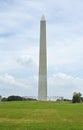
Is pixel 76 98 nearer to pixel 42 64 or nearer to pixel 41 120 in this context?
pixel 42 64

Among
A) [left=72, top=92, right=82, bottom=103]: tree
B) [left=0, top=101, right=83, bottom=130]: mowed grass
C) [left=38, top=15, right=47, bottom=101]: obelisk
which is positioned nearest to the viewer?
[left=0, top=101, right=83, bottom=130]: mowed grass

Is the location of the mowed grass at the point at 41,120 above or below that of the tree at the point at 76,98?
below

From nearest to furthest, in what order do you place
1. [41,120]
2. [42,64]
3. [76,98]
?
[41,120] < [42,64] < [76,98]

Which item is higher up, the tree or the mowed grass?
the tree

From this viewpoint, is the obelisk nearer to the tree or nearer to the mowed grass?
the tree

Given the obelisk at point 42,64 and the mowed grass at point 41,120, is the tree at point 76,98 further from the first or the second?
the mowed grass at point 41,120

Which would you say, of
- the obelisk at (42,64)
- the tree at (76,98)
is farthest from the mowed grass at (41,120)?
the tree at (76,98)

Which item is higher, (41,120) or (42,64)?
(42,64)

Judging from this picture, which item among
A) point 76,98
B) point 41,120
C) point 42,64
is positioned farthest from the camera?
point 76,98

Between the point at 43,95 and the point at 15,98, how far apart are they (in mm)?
52088

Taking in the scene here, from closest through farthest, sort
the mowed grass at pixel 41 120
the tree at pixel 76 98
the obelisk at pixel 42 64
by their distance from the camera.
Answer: the mowed grass at pixel 41 120 < the obelisk at pixel 42 64 < the tree at pixel 76 98

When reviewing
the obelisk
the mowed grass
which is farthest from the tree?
the mowed grass

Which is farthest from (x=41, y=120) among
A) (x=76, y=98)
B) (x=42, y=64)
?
(x=76, y=98)

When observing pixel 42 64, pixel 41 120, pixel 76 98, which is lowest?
pixel 41 120
